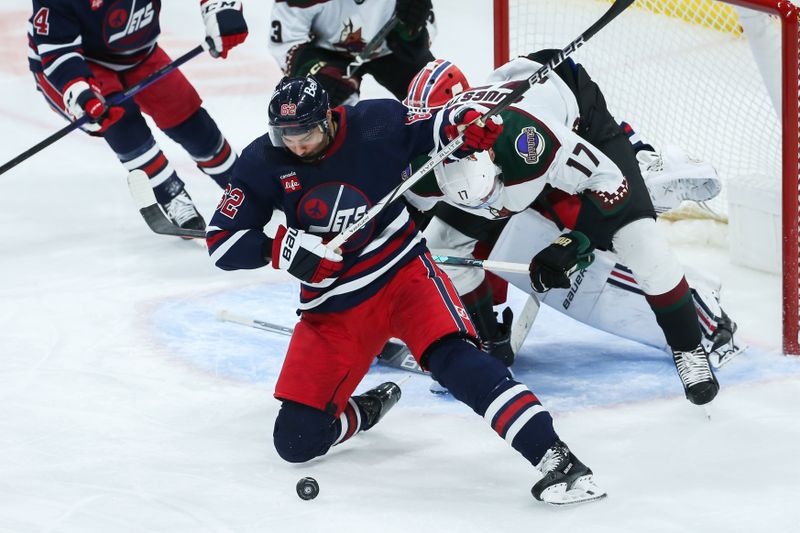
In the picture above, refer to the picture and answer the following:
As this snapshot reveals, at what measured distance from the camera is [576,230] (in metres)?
2.83

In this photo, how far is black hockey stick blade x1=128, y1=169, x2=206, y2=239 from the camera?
153 inches

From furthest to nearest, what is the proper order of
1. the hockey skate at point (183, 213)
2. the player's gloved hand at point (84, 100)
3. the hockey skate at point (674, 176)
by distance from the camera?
1. the hockey skate at point (183, 213)
2. the player's gloved hand at point (84, 100)
3. the hockey skate at point (674, 176)

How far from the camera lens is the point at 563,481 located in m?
2.22

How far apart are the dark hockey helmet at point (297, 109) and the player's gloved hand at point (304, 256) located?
8.7 inches

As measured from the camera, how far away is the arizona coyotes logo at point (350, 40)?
414cm

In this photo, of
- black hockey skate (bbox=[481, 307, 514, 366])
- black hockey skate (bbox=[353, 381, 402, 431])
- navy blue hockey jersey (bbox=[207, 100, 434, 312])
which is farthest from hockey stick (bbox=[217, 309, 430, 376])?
navy blue hockey jersey (bbox=[207, 100, 434, 312])

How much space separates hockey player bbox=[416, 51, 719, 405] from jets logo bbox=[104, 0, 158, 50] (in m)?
1.85

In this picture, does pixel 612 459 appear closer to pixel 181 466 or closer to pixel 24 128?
pixel 181 466

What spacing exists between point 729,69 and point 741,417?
1.69 meters

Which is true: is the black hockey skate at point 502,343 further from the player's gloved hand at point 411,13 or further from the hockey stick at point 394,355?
the player's gloved hand at point 411,13

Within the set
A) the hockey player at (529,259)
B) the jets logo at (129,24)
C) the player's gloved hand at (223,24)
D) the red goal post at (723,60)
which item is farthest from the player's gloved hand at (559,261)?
the jets logo at (129,24)

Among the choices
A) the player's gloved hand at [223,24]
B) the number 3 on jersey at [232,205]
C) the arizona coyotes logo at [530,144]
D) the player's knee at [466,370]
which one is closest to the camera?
the player's knee at [466,370]

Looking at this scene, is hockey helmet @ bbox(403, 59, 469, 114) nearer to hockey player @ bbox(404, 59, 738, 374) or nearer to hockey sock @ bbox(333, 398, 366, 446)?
hockey player @ bbox(404, 59, 738, 374)

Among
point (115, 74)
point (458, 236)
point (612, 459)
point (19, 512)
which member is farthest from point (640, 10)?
point (19, 512)
